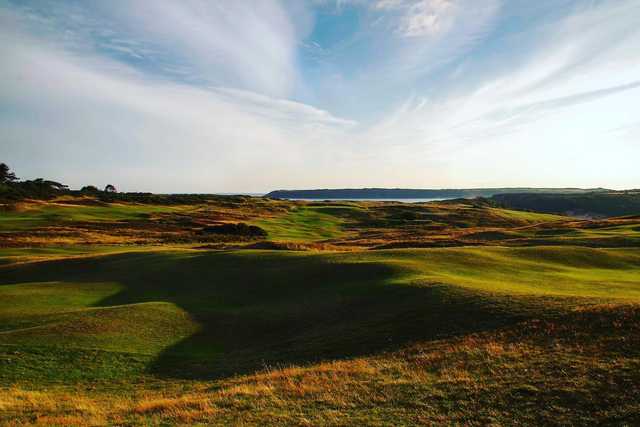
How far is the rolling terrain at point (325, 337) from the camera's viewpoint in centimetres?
1223

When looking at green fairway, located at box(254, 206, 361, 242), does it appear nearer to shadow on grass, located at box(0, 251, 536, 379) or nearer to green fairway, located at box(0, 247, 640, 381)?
shadow on grass, located at box(0, 251, 536, 379)

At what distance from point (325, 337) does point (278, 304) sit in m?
7.30

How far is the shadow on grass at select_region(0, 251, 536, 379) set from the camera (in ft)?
63.8

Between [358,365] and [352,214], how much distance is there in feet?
371

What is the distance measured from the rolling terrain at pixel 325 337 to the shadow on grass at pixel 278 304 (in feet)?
0.45

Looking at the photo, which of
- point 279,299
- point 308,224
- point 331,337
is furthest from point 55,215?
point 331,337

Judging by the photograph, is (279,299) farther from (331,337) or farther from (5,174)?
(5,174)

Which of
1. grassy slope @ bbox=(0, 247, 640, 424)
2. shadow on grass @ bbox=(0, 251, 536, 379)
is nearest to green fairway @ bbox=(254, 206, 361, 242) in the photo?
shadow on grass @ bbox=(0, 251, 536, 379)

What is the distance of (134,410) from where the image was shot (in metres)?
13.8

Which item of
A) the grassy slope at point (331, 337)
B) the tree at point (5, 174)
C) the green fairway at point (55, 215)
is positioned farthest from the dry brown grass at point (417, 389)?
the tree at point (5, 174)

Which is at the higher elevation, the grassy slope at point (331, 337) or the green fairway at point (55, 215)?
the green fairway at point (55, 215)

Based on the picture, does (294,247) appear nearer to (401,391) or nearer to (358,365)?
(358,365)

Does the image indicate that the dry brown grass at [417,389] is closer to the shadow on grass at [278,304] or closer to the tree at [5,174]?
the shadow on grass at [278,304]

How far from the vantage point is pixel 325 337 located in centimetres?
2081
